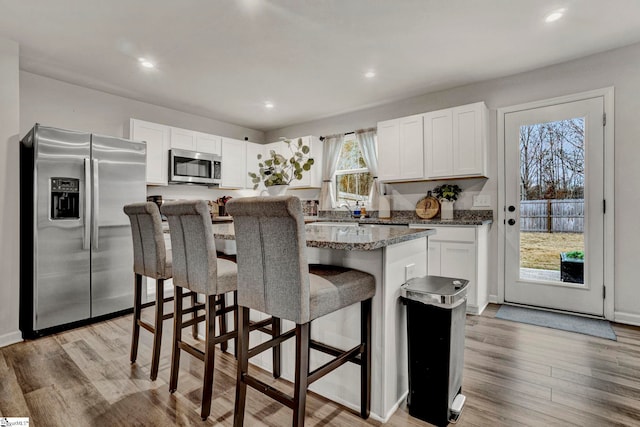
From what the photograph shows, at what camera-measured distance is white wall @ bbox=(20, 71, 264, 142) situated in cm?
342

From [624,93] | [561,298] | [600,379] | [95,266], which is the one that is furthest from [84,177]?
Result: [624,93]

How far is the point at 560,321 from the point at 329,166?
3.48 m

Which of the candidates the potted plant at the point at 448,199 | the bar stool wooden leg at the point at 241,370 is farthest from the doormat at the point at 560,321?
the bar stool wooden leg at the point at 241,370

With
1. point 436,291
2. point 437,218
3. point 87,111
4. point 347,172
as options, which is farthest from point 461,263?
point 87,111

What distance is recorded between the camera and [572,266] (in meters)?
3.22

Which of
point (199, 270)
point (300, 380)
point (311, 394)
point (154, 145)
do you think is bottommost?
point (311, 394)

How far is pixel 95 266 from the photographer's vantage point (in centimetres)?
311

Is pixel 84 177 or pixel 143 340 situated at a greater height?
pixel 84 177

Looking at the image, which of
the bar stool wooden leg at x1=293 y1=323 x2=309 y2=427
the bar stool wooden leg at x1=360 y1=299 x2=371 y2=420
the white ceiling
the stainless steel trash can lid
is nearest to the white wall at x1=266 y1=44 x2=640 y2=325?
the white ceiling

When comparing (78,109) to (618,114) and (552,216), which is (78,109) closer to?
(552,216)

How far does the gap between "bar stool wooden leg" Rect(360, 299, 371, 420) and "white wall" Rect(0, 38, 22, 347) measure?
2.99 meters

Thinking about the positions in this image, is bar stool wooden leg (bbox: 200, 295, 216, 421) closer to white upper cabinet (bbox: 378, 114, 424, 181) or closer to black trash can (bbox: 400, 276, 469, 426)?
black trash can (bbox: 400, 276, 469, 426)

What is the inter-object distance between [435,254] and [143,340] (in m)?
2.93

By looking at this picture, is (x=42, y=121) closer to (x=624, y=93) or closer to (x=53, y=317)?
(x=53, y=317)
